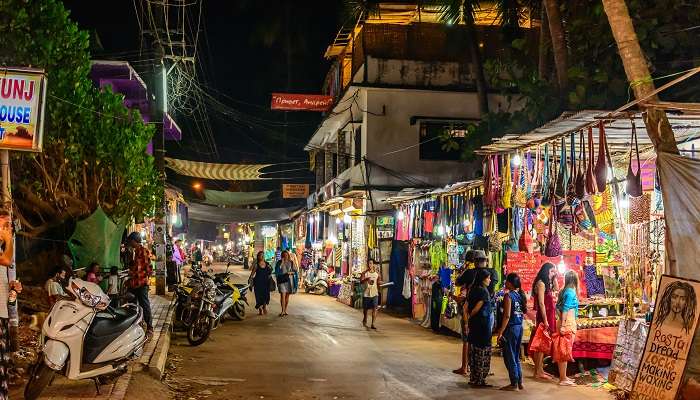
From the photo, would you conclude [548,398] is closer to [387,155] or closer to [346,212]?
[387,155]

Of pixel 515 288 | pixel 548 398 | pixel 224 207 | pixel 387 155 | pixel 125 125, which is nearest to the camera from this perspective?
pixel 548 398

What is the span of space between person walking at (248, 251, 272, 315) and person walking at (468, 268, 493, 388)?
405 inches

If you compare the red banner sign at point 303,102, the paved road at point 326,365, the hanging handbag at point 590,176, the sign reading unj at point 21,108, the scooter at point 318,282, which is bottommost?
the paved road at point 326,365

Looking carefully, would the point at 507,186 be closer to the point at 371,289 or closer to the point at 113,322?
the point at 371,289

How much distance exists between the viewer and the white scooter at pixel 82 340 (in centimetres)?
716

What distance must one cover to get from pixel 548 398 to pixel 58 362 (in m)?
6.35

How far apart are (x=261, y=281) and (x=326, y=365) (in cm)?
831

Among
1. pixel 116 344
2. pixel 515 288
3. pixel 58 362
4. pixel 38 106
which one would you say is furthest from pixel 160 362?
pixel 515 288

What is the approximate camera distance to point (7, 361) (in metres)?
6.93

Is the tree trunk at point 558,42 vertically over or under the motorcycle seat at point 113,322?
over

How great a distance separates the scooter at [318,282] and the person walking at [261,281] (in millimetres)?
9261

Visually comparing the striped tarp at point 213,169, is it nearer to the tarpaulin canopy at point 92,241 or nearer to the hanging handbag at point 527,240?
the tarpaulin canopy at point 92,241

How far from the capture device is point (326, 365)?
11.6 m

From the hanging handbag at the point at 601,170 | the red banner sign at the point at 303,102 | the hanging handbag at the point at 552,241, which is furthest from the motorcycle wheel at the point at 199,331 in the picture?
the red banner sign at the point at 303,102
